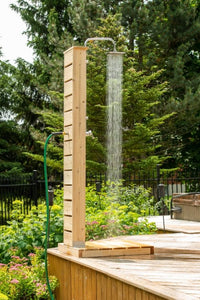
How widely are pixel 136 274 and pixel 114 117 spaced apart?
1395 centimetres

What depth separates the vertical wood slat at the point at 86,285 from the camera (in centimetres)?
338

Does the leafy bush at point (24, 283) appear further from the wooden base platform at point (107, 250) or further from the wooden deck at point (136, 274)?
the wooden base platform at point (107, 250)

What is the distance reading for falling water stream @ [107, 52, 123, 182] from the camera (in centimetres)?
1559

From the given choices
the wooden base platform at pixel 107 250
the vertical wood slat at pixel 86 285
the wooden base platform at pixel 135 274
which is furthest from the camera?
the wooden base platform at pixel 107 250

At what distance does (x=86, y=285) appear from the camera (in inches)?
158

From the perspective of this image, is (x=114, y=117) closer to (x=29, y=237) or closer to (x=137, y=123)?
(x=137, y=123)

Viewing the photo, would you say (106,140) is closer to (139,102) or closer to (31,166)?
(139,102)

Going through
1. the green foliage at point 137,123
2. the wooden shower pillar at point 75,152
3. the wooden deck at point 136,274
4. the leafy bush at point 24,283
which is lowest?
the leafy bush at point 24,283

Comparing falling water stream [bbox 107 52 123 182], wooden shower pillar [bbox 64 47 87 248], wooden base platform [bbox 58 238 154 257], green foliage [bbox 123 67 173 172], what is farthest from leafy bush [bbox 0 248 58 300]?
green foliage [bbox 123 67 173 172]

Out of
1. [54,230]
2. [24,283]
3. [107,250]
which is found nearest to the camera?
[107,250]

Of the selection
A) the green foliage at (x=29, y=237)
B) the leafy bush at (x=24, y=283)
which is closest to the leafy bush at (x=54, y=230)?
the green foliage at (x=29, y=237)

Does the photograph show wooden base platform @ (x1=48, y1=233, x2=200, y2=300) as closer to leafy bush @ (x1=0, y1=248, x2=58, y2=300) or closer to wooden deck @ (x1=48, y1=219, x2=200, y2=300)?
wooden deck @ (x1=48, y1=219, x2=200, y2=300)

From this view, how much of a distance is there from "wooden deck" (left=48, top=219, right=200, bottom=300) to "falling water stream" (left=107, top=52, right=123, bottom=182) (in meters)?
10.2

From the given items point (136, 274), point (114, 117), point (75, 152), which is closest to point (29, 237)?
point (75, 152)
